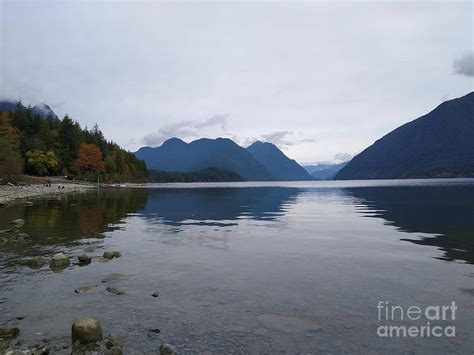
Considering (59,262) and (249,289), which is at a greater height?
(59,262)

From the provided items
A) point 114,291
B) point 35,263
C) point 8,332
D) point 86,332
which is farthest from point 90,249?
point 86,332

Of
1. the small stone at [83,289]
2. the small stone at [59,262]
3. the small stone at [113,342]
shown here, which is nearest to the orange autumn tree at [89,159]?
the small stone at [59,262]

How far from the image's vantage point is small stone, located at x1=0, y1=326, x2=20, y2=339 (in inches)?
408

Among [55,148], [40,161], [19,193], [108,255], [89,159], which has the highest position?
[55,148]

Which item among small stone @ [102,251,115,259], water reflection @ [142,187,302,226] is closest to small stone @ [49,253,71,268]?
small stone @ [102,251,115,259]

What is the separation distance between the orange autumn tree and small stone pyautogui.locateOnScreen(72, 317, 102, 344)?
544ft

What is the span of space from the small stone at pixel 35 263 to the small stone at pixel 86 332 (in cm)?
1029

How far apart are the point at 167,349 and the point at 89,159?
171m

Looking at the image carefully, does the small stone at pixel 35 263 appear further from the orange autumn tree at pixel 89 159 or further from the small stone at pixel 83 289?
the orange autumn tree at pixel 89 159

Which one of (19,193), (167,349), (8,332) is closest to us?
(167,349)

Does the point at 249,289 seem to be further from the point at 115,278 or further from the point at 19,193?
the point at 19,193

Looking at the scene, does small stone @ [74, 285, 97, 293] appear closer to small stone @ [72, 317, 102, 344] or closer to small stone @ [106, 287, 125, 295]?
small stone @ [106, 287, 125, 295]

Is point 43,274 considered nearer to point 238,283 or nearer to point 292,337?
point 238,283

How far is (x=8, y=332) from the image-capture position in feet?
34.4
